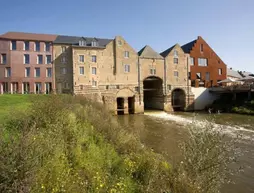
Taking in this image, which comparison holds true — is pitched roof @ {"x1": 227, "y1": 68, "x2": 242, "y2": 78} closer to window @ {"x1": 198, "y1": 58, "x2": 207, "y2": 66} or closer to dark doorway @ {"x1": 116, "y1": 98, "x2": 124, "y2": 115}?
window @ {"x1": 198, "y1": 58, "x2": 207, "y2": 66}

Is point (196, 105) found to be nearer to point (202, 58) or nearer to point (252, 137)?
point (202, 58)

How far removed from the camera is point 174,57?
114ft

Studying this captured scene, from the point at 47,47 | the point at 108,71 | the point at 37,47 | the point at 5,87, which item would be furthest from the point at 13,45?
the point at 108,71

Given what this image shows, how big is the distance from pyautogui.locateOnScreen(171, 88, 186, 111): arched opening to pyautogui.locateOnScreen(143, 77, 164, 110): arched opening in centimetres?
279

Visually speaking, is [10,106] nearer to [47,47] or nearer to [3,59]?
[47,47]

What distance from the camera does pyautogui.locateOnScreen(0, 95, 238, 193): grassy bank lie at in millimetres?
3605

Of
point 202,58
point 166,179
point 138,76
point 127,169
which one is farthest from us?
point 202,58

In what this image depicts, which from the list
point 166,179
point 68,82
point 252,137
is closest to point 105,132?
point 166,179

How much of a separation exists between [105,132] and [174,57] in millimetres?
29409

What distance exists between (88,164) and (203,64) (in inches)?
1483

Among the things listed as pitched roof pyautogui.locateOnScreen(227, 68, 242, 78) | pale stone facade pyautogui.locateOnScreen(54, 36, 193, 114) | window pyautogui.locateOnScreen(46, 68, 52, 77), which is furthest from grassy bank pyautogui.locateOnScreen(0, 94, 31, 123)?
pitched roof pyautogui.locateOnScreen(227, 68, 242, 78)

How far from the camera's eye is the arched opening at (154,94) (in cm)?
3444

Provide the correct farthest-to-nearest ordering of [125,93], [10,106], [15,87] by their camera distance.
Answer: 1. [125,93]
2. [15,87]
3. [10,106]

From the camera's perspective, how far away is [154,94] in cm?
3672
